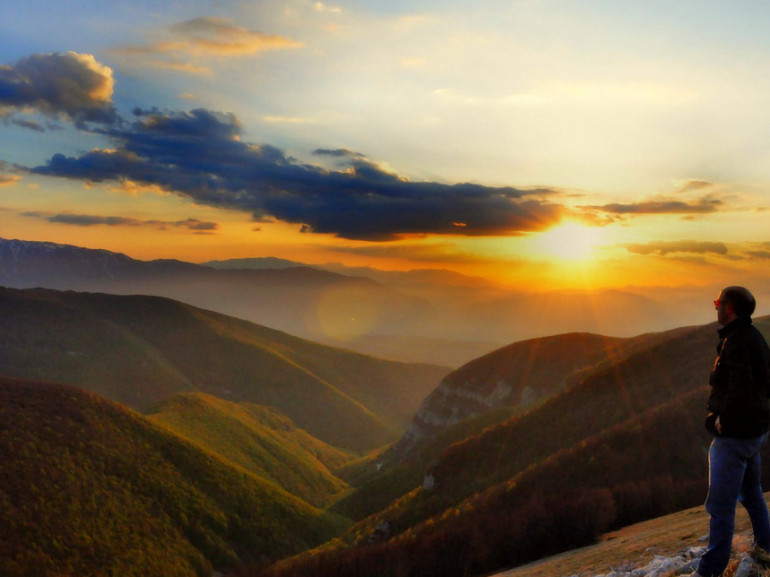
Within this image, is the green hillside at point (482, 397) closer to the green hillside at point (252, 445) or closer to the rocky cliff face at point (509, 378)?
the rocky cliff face at point (509, 378)

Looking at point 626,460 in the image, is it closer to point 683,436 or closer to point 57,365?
point 683,436

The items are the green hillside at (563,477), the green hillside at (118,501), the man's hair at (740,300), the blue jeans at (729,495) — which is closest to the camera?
the blue jeans at (729,495)

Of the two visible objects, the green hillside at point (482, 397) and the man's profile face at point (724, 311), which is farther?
the green hillside at point (482, 397)

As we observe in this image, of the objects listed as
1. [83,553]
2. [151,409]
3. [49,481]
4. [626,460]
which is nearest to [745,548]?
[626,460]

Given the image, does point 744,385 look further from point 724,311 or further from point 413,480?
point 413,480

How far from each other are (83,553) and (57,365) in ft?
504

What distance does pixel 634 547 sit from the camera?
15438mm

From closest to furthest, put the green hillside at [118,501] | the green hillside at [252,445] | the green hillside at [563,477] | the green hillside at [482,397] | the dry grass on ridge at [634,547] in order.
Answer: the dry grass on ridge at [634,547], the green hillside at [563,477], the green hillside at [118,501], the green hillside at [482,397], the green hillside at [252,445]

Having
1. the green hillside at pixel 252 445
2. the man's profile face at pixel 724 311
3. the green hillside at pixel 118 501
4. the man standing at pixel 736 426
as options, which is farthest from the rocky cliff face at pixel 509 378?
the man's profile face at pixel 724 311

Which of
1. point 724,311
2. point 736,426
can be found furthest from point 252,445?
point 724,311

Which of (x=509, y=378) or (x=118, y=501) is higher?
(x=509, y=378)

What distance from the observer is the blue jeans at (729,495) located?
8.83 meters

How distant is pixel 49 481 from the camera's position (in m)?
64.6

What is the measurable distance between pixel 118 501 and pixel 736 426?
7511 cm
